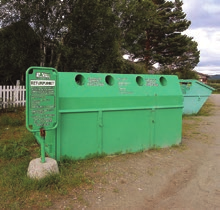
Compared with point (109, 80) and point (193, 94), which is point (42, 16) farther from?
point (109, 80)

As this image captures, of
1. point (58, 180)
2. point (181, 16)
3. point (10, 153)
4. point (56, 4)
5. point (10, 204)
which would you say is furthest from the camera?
point (181, 16)

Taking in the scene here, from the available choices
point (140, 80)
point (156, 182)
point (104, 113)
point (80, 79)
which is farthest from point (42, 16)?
point (156, 182)

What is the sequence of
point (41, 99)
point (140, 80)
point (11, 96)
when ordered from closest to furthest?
1. point (41, 99)
2. point (140, 80)
3. point (11, 96)

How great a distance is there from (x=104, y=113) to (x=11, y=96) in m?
7.26

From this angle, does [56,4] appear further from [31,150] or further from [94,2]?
[31,150]

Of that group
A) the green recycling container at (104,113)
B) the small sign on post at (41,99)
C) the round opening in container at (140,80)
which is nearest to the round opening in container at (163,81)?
the green recycling container at (104,113)

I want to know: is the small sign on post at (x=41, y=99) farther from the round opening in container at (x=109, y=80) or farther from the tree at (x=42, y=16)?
the tree at (x=42, y=16)

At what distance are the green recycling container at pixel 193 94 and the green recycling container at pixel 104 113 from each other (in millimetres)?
5667

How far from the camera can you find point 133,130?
452 centimetres

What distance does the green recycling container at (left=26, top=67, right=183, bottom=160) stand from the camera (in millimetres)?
3398

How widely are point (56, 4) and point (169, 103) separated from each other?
879 cm

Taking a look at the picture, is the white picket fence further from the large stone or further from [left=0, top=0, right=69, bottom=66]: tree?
the large stone

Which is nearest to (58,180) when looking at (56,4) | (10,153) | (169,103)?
(10,153)

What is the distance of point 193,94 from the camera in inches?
419
